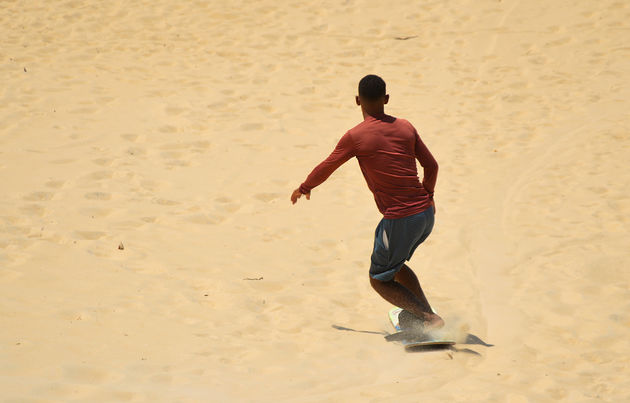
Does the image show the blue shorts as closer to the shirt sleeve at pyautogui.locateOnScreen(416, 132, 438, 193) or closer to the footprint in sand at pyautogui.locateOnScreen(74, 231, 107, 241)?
the shirt sleeve at pyautogui.locateOnScreen(416, 132, 438, 193)

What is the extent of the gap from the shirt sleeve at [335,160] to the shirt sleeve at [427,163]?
397 millimetres

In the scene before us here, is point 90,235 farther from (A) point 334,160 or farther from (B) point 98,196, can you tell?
(A) point 334,160

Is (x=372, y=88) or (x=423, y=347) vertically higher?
(x=372, y=88)

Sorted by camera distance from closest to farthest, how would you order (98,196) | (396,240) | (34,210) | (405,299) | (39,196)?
(396,240) < (405,299) < (34,210) < (39,196) < (98,196)

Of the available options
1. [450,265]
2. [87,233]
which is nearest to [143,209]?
[87,233]

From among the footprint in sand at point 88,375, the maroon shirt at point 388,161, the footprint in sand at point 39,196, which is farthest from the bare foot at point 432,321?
the footprint in sand at point 39,196

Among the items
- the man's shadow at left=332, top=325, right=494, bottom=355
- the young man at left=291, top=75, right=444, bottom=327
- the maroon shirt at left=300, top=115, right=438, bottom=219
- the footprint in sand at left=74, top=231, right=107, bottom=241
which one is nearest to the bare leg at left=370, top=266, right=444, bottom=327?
the young man at left=291, top=75, right=444, bottom=327

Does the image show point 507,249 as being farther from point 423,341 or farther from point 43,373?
point 43,373

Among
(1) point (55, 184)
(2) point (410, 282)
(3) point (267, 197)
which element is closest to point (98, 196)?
(1) point (55, 184)

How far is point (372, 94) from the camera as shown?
4070 mm

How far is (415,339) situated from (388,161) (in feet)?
3.80

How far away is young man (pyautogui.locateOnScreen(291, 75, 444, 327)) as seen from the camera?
4.07 m

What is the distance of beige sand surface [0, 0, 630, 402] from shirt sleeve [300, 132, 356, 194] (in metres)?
1.04

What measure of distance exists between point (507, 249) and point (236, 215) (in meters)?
2.40
